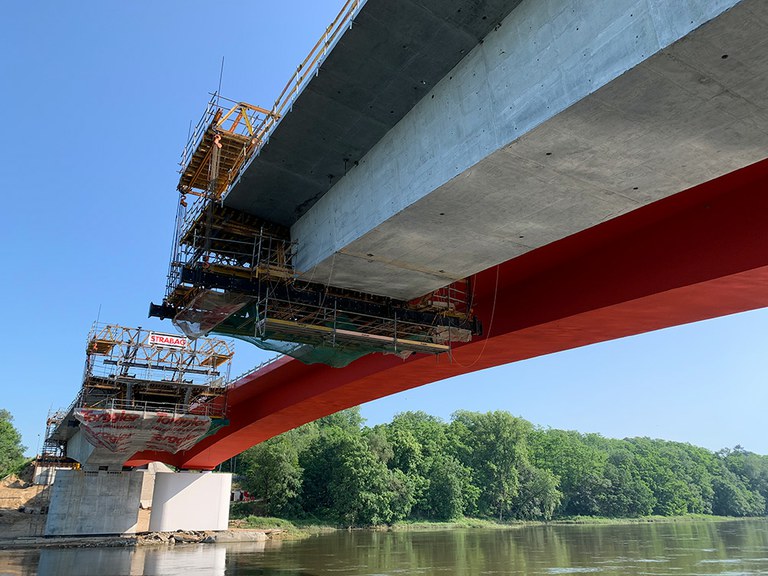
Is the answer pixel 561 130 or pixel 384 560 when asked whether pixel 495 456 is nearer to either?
pixel 384 560

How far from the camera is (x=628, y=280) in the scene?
34.3 ft

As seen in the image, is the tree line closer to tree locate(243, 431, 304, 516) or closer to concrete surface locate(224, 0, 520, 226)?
tree locate(243, 431, 304, 516)

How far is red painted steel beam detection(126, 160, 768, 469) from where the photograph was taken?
866 cm

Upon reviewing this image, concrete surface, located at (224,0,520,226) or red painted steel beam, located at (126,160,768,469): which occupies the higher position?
concrete surface, located at (224,0,520,226)

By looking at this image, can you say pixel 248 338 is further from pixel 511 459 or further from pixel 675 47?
pixel 511 459

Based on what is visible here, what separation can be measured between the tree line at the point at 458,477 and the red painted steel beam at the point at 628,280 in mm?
40479

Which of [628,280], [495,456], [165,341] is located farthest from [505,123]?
[495,456]

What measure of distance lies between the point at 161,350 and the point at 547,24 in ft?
88.7

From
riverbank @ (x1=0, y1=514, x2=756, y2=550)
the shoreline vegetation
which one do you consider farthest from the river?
the shoreline vegetation

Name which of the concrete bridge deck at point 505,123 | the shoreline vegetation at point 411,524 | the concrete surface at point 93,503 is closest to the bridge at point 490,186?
the concrete bridge deck at point 505,123

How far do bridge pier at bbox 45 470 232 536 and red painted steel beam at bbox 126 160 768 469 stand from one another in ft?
74.6

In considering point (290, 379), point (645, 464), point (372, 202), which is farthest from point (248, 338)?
point (645, 464)

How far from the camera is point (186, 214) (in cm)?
1531

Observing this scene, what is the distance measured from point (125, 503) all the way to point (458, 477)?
42.5m
